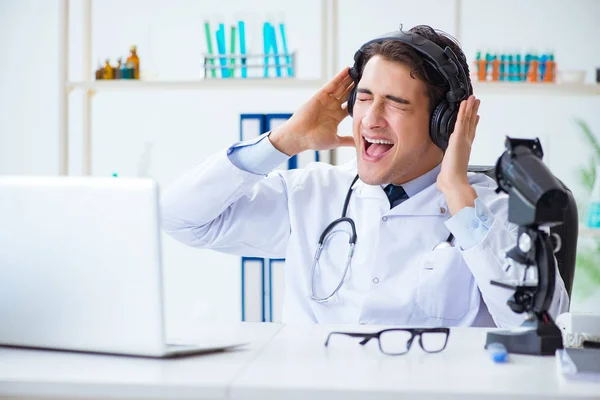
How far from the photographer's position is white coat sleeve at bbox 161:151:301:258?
191cm

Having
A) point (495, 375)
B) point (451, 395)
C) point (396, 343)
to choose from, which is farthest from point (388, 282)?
point (451, 395)

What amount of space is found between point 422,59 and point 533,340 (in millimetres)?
832

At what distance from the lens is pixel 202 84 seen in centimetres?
284

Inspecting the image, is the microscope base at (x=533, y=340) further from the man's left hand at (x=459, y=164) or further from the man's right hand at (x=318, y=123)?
the man's right hand at (x=318, y=123)

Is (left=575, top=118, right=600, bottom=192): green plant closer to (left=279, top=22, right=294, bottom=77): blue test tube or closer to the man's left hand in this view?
(left=279, top=22, right=294, bottom=77): blue test tube

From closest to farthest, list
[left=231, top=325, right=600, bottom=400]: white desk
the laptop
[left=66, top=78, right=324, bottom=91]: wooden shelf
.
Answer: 1. [left=231, top=325, right=600, bottom=400]: white desk
2. the laptop
3. [left=66, top=78, right=324, bottom=91]: wooden shelf

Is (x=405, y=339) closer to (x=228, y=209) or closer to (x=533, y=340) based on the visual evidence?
(x=533, y=340)

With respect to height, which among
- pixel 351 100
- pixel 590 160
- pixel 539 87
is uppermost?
pixel 539 87

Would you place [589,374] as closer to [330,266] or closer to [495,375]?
[495,375]

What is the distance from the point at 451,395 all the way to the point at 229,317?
234 cm

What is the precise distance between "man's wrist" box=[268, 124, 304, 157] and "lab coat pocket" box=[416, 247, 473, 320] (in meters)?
0.46

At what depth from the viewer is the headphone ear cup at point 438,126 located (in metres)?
1.80

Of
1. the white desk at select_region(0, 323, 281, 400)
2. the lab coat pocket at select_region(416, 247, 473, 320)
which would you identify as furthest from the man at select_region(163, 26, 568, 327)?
the white desk at select_region(0, 323, 281, 400)

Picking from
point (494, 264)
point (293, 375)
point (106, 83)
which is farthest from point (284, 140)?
point (106, 83)
